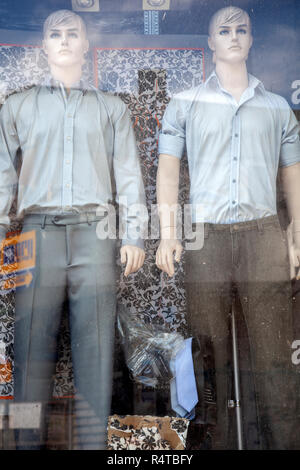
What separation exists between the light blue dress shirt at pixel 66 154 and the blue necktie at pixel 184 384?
53 cm

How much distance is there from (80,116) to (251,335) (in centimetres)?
118

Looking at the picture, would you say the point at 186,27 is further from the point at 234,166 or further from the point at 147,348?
the point at 147,348

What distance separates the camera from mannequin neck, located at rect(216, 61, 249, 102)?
8.59 feet

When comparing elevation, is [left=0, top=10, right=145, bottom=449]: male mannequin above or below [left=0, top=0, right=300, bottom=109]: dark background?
below

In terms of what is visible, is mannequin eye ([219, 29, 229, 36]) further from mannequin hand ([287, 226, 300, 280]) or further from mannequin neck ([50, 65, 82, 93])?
mannequin hand ([287, 226, 300, 280])

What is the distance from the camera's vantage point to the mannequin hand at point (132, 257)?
2.50 metres

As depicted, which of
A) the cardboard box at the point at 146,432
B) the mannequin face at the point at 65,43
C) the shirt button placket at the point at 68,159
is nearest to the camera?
the cardboard box at the point at 146,432

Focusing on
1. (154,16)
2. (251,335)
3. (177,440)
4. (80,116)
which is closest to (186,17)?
(154,16)

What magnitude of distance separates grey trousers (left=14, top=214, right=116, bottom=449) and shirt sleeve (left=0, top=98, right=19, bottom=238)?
0.19 metres

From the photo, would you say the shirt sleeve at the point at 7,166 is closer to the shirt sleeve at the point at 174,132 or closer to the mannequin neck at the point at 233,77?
the shirt sleeve at the point at 174,132

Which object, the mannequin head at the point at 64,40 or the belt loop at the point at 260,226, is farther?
the mannequin head at the point at 64,40

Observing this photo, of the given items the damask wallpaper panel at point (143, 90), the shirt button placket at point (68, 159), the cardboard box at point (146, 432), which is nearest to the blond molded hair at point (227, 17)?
the damask wallpaper panel at point (143, 90)

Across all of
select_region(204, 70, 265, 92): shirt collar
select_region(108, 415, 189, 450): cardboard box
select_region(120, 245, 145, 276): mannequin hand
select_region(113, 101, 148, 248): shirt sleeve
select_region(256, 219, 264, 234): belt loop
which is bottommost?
select_region(108, 415, 189, 450): cardboard box

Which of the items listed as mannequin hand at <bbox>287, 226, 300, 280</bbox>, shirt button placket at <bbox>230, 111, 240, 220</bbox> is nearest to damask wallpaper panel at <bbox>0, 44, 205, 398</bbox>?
shirt button placket at <bbox>230, 111, 240, 220</bbox>
